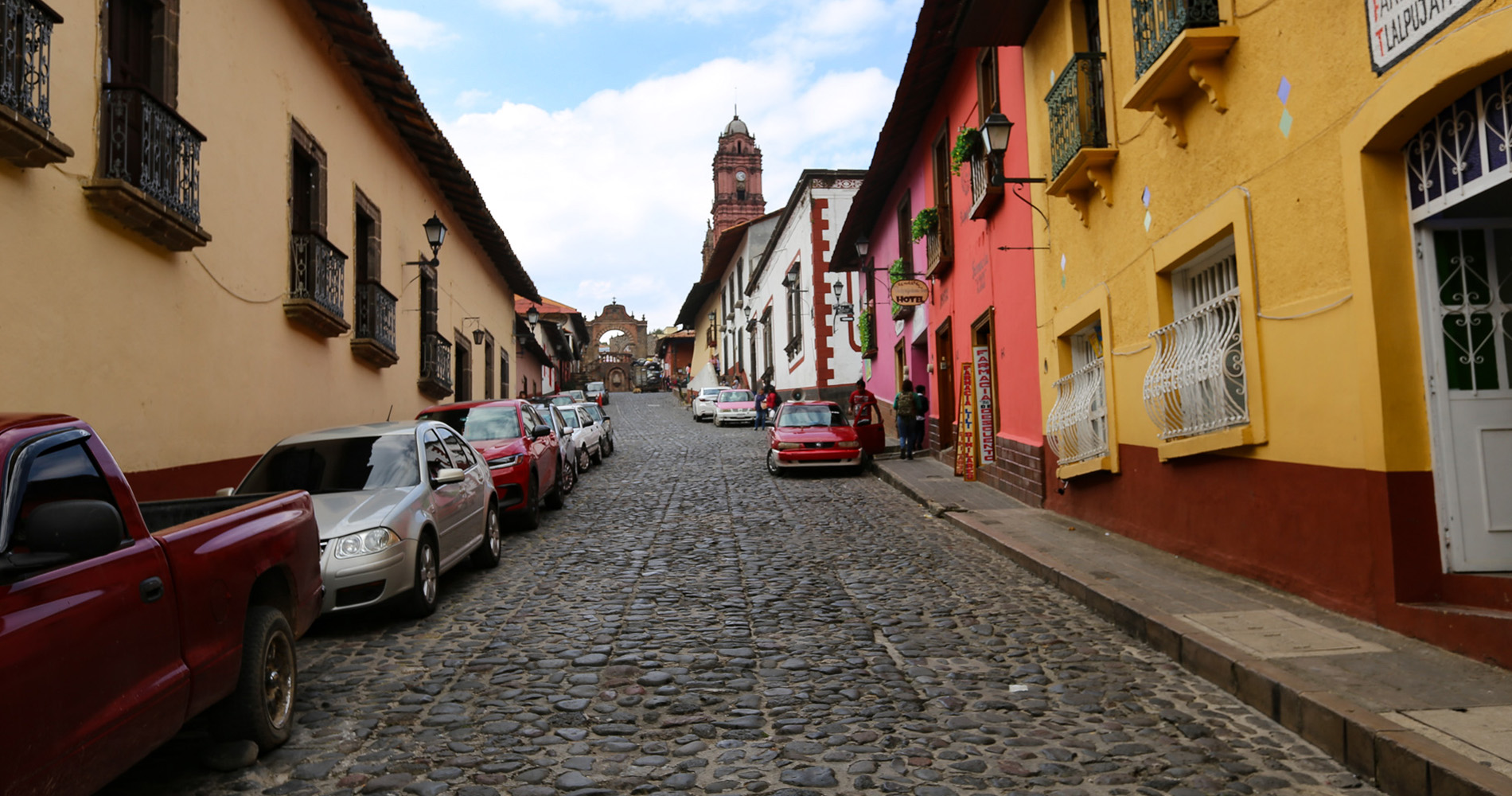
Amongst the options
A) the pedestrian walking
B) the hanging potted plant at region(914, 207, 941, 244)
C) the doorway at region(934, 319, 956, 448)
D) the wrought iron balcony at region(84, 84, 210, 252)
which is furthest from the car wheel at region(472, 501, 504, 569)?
the pedestrian walking

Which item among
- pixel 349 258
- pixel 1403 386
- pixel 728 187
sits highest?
pixel 728 187

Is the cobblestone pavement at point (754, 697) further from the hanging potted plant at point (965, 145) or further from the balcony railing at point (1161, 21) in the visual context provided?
the hanging potted plant at point (965, 145)

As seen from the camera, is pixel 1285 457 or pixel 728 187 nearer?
pixel 1285 457

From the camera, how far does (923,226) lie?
17.0m

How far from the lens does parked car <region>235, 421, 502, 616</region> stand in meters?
6.41

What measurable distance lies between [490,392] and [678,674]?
2250cm

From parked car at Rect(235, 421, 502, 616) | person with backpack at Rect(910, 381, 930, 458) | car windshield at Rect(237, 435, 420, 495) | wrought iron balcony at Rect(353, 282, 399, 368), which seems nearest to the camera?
parked car at Rect(235, 421, 502, 616)

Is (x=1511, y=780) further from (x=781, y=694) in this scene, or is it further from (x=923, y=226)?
(x=923, y=226)

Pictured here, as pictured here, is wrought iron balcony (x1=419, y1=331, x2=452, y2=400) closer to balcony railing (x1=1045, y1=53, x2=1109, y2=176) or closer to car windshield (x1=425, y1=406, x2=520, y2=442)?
car windshield (x1=425, y1=406, x2=520, y2=442)

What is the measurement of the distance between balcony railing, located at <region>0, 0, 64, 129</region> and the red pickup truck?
139 inches

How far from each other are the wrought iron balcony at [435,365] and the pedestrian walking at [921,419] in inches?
351

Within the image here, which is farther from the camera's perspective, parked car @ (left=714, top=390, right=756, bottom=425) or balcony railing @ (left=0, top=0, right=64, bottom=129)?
parked car @ (left=714, top=390, right=756, bottom=425)

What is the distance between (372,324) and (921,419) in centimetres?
1049

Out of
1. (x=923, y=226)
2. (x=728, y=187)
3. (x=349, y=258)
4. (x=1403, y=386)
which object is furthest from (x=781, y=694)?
(x=728, y=187)
